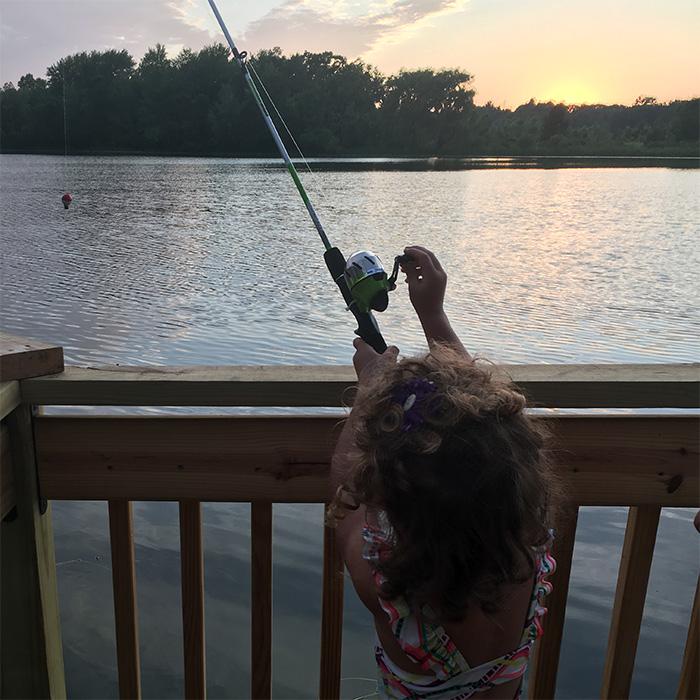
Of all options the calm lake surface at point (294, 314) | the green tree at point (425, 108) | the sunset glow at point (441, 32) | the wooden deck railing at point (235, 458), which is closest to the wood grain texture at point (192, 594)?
the wooden deck railing at point (235, 458)

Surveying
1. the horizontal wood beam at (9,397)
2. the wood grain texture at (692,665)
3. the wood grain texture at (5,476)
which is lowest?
the wood grain texture at (692,665)

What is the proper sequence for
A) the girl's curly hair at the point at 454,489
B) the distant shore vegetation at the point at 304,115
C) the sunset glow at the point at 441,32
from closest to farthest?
the girl's curly hair at the point at 454,489
the sunset glow at the point at 441,32
the distant shore vegetation at the point at 304,115

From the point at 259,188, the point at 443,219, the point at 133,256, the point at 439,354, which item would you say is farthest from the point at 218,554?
the point at 259,188

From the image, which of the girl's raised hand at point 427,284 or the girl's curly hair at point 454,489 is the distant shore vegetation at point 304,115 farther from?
the girl's curly hair at point 454,489

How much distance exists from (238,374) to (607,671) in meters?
0.90

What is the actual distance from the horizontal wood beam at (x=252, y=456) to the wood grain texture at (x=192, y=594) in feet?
0.16

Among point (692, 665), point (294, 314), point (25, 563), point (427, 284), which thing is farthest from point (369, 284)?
point (294, 314)

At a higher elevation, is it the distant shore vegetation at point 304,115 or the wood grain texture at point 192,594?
the distant shore vegetation at point 304,115

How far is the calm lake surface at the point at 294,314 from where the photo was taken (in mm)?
2762

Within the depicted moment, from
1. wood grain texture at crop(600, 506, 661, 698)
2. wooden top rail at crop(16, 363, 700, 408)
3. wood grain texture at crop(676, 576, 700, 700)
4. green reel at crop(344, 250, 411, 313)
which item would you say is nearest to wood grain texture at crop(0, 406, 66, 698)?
wooden top rail at crop(16, 363, 700, 408)

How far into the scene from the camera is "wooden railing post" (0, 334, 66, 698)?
1176 mm

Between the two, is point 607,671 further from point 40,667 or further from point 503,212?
point 503,212

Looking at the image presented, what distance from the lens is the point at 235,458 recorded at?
1.21 metres

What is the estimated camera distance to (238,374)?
3.86 ft
